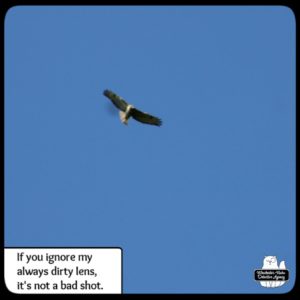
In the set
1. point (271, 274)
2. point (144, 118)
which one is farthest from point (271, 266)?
point (144, 118)

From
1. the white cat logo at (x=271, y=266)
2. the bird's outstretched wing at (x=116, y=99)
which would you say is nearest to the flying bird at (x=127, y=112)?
the bird's outstretched wing at (x=116, y=99)

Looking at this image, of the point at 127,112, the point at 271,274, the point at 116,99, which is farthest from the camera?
the point at 127,112

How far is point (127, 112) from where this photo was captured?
2645cm

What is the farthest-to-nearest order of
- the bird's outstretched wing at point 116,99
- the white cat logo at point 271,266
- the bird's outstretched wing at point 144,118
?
the bird's outstretched wing at point 144,118, the bird's outstretched wing at point 116,99, the white cat logo at point 271,266

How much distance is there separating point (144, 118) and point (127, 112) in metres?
0.42

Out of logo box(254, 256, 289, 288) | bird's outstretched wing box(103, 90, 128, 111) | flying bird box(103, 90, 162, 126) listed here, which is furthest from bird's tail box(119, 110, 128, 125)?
logo box(254, 256, 289, 288)

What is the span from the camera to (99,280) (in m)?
22.7

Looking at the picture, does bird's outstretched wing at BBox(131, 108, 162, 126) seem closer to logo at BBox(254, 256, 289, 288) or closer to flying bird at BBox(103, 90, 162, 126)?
flying bird at BBox(103, 90, 162, 126)

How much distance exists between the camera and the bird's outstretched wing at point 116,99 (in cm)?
2630

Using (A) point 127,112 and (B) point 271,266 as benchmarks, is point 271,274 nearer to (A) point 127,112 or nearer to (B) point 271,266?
(B) point 271,266

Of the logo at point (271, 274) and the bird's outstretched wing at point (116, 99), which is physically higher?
the bird's outstretched wing at point (116, 99)

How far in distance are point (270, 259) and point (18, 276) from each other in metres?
5.47

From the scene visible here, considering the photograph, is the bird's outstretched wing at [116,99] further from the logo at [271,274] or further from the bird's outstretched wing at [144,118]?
the logo at [271,274]
